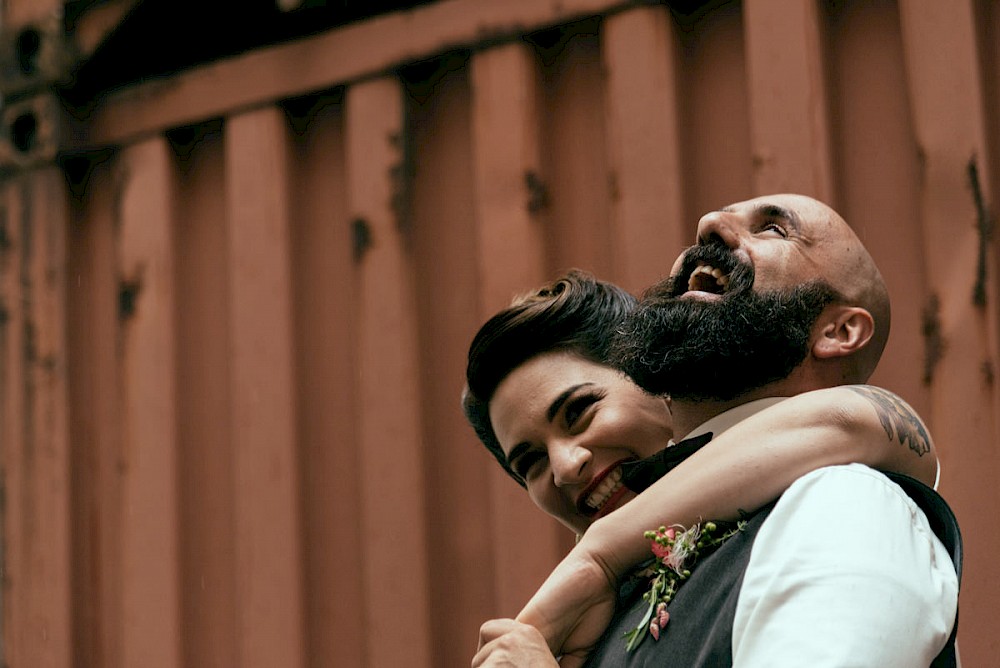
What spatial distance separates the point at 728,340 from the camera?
1895 mm

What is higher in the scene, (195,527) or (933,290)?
(933,290)

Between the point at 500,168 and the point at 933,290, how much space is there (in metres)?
1.01

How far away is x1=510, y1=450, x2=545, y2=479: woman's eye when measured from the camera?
235 centimetres

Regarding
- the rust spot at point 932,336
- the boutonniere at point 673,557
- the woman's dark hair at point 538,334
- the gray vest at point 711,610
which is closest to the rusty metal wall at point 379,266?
the rust spot at point 932,336

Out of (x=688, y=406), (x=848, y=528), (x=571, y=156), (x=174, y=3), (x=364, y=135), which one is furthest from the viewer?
(x=174, y=3)

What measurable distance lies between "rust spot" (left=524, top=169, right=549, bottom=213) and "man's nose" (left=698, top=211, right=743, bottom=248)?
1.18 meters

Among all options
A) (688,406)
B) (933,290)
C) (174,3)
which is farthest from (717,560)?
(174,3)

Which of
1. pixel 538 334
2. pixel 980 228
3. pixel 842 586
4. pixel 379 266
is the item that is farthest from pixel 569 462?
pixel 379 266

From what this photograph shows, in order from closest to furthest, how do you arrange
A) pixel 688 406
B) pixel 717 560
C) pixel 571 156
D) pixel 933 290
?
pixel 717 560 → pixel 688 406 → pixel 933 290 → pixel 571 156

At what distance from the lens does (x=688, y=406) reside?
6.49 feet

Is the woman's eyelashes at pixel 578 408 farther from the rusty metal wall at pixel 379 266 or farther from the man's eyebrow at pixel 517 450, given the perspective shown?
the rusty metal wall at pixel 379 266

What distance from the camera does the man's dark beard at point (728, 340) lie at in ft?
6.23

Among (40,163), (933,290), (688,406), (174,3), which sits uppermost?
(174,3)

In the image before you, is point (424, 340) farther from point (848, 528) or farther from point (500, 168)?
point (848, 528)
